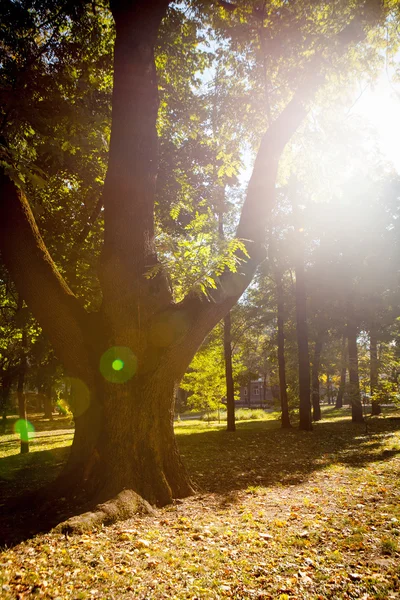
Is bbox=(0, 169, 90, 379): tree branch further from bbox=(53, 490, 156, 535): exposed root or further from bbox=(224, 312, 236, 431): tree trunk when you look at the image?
bbox=(224, 312, 236, 431): tree trunk

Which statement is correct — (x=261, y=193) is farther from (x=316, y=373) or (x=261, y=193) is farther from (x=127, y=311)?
(x=316, y=373)

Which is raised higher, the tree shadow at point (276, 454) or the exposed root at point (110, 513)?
the exposed root at point (110, 513)

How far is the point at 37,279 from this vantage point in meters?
5.47

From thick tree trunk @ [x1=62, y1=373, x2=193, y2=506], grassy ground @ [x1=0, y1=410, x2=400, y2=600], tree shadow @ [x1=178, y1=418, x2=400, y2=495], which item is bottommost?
tree shadow @ [x1=178, y1=418, x2=400, y2=495]

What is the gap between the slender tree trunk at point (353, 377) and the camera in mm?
17033

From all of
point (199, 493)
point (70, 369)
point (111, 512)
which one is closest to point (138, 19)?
point (70, 369)

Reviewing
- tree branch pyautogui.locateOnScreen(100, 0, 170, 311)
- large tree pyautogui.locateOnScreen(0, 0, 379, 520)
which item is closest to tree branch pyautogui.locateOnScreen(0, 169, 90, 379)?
large tree pyautogui.locateOnScreen(0, 0, 379, 520)

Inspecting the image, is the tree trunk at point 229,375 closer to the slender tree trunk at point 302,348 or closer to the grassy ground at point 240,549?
the slender tree trunk at point 302,348

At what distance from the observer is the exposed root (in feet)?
13.3

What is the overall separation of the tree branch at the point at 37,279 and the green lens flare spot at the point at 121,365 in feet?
1.56

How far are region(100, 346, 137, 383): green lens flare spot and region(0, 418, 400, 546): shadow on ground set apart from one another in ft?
5.98

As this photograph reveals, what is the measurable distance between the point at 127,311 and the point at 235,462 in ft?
20.7

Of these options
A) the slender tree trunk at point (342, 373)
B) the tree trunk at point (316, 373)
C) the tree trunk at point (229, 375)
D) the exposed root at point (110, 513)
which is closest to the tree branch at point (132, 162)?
the exposed root at point (110, 513)

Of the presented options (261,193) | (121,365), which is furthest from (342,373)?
(121,365)
